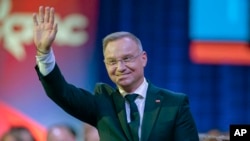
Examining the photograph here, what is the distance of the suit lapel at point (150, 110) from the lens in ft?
5.21

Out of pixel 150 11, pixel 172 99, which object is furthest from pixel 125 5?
pixel 172 99

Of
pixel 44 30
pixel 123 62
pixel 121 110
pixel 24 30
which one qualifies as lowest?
pixel 24 30

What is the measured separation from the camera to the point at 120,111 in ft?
5.42

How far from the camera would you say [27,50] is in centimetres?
414

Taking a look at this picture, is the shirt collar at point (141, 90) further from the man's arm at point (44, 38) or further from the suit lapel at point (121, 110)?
the man's arm at point (44, 38)

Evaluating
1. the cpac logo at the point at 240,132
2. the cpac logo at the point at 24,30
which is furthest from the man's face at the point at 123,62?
the cpac logo at the point at 24,30

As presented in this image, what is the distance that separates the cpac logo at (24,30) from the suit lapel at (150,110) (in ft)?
8.25

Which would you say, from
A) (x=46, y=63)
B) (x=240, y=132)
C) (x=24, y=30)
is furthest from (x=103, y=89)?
(x=24, y=30)

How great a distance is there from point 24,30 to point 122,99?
8.64ft

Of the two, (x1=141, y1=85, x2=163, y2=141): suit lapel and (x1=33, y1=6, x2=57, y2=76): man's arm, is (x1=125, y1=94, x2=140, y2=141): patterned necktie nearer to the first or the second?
(x1=141, y1=85, x2=163, y2=141): suit lapel

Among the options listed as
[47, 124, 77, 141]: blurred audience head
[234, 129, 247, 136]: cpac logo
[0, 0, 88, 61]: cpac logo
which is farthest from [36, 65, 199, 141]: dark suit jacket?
[0, 0, 88, 61]: cpac logo

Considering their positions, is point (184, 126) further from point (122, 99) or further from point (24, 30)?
point (24, 30)

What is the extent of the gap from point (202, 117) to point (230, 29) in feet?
2.40

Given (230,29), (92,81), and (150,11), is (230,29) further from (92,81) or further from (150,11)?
(92,81)
